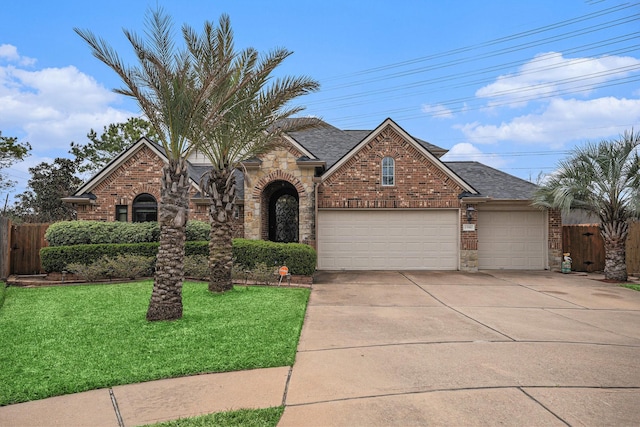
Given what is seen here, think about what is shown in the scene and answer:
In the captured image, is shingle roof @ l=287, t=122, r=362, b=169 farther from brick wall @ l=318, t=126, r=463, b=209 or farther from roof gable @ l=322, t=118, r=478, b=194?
brick wall @ l=318, t=126, r=463, b=209

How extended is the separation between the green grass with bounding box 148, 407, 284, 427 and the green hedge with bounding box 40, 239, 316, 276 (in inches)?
318

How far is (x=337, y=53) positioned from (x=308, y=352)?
12.5 m

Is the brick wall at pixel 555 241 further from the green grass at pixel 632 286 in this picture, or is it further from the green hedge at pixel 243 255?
the green hedge at pixel 243 255

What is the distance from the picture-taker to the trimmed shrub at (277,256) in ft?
38.5

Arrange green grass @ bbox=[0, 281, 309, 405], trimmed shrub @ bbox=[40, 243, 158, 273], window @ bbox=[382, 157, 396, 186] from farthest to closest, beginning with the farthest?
1. window @ bbox=[382, 157, 396, 186]
2. trimmed shrub @ bbox=[40, 243, 158, 273]
3. green grass @ bbox=[0, 281, 309, 405]

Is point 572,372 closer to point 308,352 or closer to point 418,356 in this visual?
point 418,356

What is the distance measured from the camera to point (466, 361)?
4949mm

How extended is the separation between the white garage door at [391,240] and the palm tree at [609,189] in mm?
3917

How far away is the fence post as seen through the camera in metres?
11.7

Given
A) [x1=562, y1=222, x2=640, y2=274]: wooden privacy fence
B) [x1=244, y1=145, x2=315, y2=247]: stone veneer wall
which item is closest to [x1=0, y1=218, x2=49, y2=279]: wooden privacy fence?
[x1=244, y1=145, x2=315, y2=247]: stone veneer wall

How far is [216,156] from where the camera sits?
973 centimetres

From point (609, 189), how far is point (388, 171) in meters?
7.25

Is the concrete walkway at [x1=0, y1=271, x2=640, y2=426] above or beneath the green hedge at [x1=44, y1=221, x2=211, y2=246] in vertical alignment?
beneath

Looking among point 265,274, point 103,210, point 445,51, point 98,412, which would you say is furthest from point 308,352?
point 445,51
